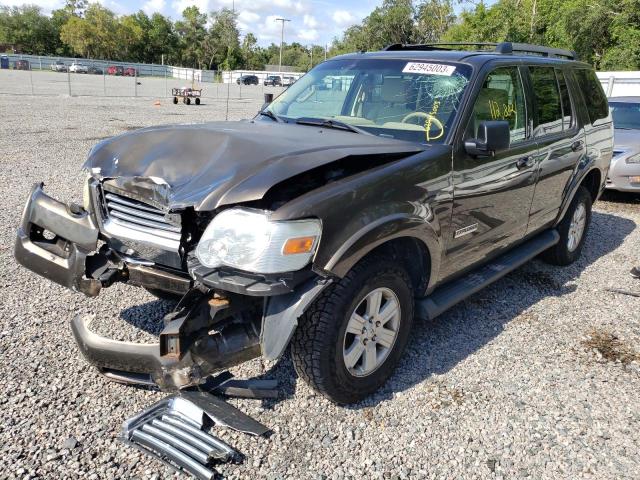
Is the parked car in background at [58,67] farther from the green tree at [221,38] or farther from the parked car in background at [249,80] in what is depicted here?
the green tree at [221,38]

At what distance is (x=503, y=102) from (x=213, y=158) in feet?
7.61

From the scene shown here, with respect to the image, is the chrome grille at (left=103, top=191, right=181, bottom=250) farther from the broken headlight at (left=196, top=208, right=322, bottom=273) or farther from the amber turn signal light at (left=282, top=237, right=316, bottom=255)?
the amber turn signal light at (left=282, top=237, right=316, bottom=255)

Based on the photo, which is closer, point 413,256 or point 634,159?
point 413,256

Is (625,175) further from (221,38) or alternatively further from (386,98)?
(221,38)

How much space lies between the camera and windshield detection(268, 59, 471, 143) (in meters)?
3.53

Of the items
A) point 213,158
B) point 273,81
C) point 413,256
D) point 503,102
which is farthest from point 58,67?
point 413,256

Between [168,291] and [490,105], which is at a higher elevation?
[490,105]

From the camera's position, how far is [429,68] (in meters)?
3.79

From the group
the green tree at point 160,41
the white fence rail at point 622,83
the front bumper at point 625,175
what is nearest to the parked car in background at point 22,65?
the green tree at point 160,41

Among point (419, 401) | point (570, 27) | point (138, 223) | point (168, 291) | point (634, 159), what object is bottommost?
point (419, 401)

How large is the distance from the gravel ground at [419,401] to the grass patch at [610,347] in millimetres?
20

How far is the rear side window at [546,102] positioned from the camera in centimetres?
430

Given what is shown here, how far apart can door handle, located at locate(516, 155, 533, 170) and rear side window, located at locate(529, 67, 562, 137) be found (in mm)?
257

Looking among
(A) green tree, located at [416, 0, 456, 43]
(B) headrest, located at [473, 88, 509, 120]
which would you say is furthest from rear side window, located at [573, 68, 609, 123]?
(A) green tree, located at [416, 0, 456, 43]
